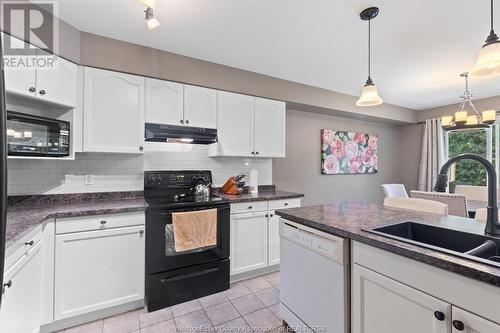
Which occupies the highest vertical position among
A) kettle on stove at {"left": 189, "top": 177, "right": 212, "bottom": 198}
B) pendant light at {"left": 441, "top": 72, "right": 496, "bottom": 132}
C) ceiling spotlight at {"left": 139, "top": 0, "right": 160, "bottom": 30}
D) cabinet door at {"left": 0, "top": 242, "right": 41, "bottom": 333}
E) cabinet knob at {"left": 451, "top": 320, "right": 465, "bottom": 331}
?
ceiling spotlight at {"left": 139, "top": 0, "right": 160, "bottom": 30}

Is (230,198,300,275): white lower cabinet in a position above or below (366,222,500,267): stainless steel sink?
below

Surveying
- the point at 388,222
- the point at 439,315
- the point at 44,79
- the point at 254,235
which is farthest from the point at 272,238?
the point at 44,79

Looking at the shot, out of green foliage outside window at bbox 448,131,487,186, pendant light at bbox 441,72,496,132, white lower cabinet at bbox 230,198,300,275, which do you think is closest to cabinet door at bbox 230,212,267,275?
white lower cabinet at bbox 230,198,300,275

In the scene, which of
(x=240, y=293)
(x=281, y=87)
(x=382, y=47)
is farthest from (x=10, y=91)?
(x=382, y=47)

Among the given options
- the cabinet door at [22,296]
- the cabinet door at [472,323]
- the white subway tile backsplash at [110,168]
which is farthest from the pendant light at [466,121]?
the cabinet door at [22,296]

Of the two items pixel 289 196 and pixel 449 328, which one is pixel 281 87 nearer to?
pixel 289 196

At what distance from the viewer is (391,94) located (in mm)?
4008

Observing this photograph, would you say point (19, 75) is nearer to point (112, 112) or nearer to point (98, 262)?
point (112, 112)

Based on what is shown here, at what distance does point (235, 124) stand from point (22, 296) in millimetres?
2276

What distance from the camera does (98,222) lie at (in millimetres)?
1966

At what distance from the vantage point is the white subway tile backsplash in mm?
2207

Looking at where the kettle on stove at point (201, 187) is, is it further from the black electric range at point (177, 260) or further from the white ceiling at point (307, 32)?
the white ceiling at point (307, 32)

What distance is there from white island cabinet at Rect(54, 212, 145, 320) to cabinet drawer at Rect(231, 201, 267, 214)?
890 millimetres

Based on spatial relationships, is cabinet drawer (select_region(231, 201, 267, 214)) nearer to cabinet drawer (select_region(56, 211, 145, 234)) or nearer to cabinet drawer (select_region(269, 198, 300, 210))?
cabinet drawer (select_region(269, 198, 300, 210))
